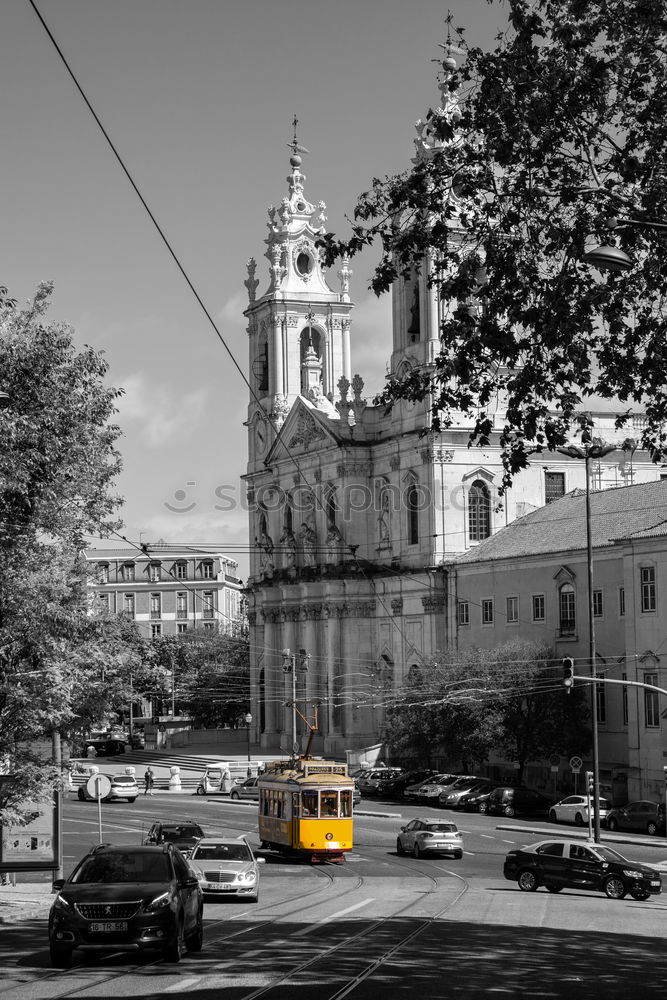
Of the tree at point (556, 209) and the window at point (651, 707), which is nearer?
the tree at point (556, 209)

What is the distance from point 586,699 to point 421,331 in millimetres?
26384

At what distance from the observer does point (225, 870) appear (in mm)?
32906

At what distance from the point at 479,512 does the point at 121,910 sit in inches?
2625

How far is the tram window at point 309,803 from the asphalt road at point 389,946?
1880mm

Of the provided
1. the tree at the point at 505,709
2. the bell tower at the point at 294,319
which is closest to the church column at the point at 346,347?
the bell tower at the point at 294,319

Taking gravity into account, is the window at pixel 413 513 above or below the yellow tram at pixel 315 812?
above

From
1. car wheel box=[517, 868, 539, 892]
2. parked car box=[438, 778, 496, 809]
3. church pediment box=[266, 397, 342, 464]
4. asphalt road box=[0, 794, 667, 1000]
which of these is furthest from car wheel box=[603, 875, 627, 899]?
church pediment box=[266, 397, 342, 464]

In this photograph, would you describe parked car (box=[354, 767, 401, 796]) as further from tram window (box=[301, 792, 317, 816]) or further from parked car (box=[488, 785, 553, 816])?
tram window (box=[301, 792, 317, 816])

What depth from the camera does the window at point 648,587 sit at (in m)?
60.9

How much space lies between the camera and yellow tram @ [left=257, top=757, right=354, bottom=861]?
145 ft

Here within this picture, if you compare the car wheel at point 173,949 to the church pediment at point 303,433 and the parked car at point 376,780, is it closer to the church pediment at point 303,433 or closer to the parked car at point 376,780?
the parked car at point 376,780

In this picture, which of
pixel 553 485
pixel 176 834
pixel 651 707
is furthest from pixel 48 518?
pixel 553 485

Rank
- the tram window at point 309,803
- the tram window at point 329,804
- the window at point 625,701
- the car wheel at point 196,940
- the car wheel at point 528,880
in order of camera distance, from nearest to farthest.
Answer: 1. the car wheel at point 196,940
2. the car wheel at point 528,880
3. the tram window at point 309,803
4. the tram window at point 329,804
5. the window at point 625,701

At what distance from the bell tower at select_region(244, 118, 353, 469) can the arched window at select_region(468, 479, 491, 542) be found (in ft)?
65.6
